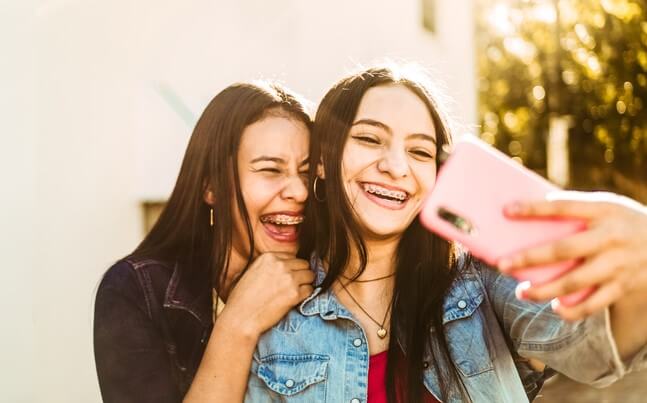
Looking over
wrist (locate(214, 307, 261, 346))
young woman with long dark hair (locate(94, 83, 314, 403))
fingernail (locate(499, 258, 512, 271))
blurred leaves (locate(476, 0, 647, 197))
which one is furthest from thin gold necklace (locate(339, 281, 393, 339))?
blurred leaves (locate(476, 0, 647, 197))

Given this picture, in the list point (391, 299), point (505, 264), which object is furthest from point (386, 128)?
point (505, 264)

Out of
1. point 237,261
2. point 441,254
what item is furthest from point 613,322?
point 237,261

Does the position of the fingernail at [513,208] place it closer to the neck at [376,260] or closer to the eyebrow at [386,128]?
the eyebrow at [386,128]

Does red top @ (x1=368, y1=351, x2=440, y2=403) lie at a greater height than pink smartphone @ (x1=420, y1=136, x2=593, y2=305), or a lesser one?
lesser

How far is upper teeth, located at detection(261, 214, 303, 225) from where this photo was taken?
2.79 meters

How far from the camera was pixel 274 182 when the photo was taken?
2773 mm

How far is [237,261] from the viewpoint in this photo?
2898 mm

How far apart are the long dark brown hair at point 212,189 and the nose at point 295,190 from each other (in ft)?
0.58

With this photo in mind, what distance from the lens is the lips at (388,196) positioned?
225cm

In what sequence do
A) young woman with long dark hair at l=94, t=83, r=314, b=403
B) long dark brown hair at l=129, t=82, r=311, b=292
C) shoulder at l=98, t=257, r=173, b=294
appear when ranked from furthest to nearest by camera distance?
long dark brown hair at l=129, t=82, r=311, b=292, shoulder at l=98, t=257, r=173, b=294, young woman with long dark hair at l=94, t=83, r=314, b=403

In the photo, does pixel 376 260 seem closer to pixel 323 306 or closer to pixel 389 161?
pixel 323 306

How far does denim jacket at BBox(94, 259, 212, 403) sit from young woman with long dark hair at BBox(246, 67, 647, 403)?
0.36 metres

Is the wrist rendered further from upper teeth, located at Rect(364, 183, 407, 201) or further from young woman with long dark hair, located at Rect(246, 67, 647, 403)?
upper teeth, located at Rect(364, 183, 407, 201)

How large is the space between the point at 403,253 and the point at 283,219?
1.72 ft
